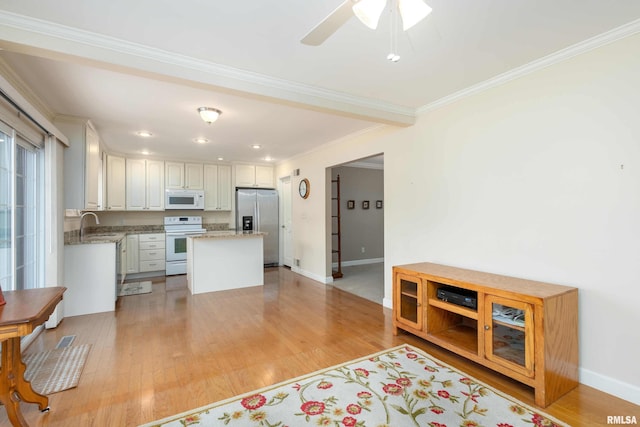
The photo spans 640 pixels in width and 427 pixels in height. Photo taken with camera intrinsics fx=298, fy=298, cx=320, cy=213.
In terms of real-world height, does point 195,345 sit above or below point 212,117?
below

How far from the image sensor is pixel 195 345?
113 inches

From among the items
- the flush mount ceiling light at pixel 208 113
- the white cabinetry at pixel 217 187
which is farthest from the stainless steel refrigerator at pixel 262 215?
the flush mount ceiling light at pixel 208 113

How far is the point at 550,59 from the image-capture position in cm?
230

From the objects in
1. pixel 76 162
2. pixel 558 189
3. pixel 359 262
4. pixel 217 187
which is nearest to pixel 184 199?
pixel 217 187

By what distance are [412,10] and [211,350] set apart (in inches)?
117

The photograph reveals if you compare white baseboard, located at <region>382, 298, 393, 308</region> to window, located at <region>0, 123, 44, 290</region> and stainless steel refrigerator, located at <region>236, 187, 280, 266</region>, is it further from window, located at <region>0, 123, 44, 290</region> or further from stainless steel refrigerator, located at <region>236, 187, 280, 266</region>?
window, located at <region>0, 123, 44, 290</region>

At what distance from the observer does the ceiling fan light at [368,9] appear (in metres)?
1.29

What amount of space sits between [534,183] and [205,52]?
9.09 feet

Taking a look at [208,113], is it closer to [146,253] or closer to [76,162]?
[76,162]

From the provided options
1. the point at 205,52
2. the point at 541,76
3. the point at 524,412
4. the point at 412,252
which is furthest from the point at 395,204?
the point at 205,52

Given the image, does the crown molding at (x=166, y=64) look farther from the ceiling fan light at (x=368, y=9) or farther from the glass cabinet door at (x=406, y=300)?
the glass cabinet door at (x=406, y=300)

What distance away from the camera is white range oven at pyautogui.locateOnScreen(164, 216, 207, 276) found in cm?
595

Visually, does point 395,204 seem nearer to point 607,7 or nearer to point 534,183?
point 534,183

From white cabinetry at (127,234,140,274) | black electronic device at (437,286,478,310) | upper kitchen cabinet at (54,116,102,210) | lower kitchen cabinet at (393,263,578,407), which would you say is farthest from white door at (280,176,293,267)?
black electronic device at (437,286,478,310)
